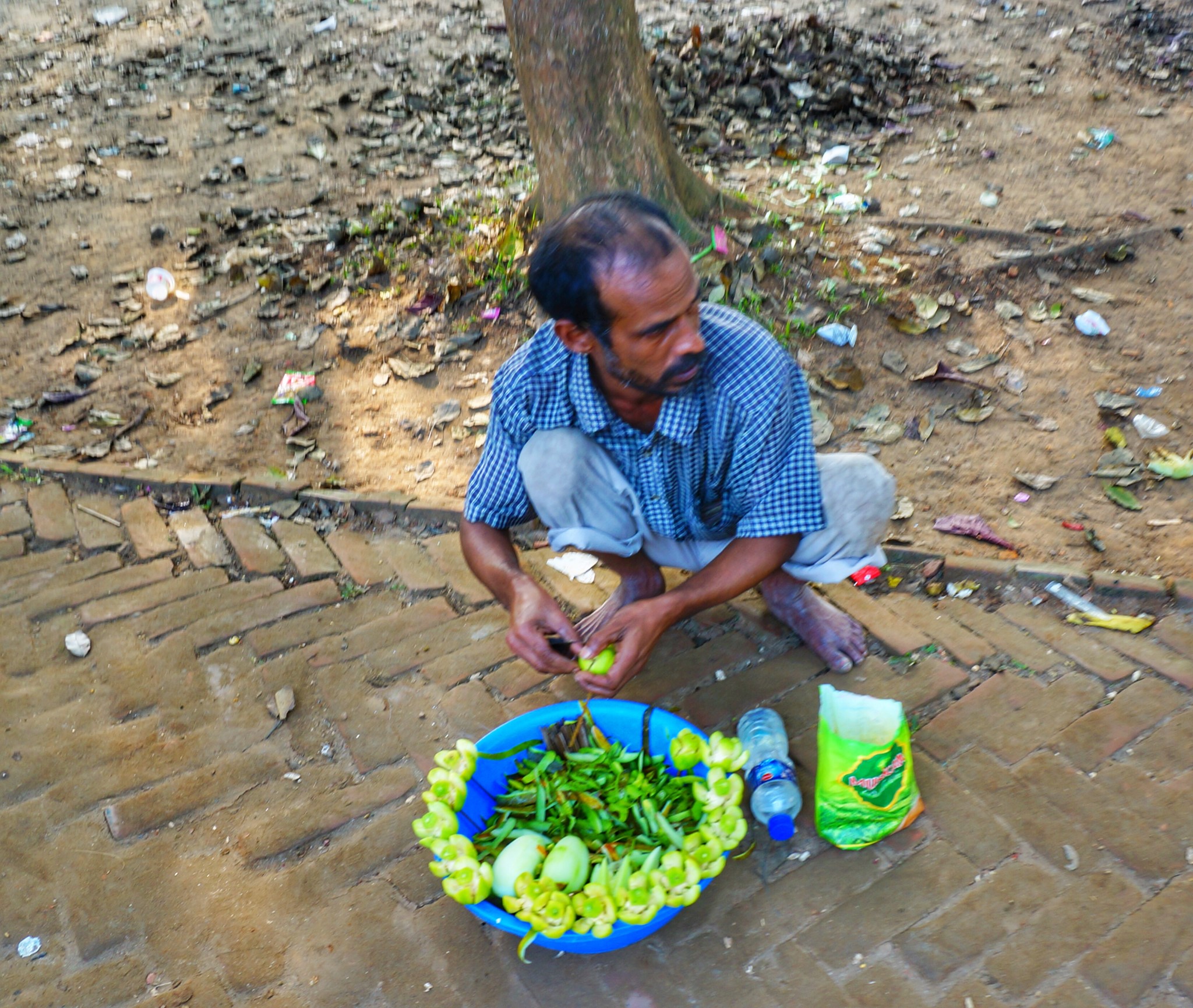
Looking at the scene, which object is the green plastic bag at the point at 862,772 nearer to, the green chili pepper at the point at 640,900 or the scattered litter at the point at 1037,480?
the green chili pepper at the point at 640,900

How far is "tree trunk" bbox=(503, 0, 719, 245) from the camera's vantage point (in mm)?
3473

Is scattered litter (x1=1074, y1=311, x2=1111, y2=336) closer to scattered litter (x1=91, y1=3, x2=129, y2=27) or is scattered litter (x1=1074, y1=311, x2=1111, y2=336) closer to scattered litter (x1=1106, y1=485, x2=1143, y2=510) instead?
scattered litter (x1=1106, y1=485, x2=1143, y2=510)

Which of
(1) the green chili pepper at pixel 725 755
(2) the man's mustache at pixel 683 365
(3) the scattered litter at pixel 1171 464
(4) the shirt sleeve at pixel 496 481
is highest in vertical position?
(2) the man's mustache at pixel 683 365

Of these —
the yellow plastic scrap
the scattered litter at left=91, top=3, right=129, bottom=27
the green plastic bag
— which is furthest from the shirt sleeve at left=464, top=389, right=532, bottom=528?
the scattered litter at left=91, top=3, right=129, bottom=27

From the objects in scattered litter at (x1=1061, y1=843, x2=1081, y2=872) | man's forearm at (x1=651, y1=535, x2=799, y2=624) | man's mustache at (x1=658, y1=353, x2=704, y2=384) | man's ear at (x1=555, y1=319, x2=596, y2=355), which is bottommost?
scattered litter at (x1=1061, y1=843, x2=1081, y2=872)

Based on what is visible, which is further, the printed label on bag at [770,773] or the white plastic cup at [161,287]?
the white plastic cup at [161,287]

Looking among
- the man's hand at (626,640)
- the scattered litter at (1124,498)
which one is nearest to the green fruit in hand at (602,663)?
the man's hand at (626,640)

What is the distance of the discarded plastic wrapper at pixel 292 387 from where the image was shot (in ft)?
12.3

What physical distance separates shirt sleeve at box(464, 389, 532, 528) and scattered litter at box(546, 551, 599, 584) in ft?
1.73

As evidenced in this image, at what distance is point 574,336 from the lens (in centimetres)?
200

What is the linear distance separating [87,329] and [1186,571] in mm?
4513

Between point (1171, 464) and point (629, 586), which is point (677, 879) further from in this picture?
point (1171, 464)

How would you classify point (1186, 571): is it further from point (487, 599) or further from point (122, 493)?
point (122, 493)

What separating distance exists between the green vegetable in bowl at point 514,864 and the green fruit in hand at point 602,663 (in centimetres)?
42
